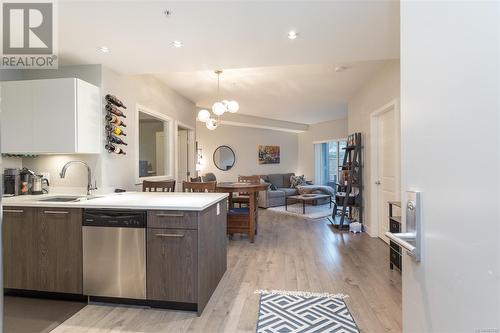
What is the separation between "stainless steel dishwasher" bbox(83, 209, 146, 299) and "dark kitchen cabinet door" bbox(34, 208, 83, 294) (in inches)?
3.2

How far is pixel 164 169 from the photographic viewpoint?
4781 millimetres

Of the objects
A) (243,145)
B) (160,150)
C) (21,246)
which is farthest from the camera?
(243,145)

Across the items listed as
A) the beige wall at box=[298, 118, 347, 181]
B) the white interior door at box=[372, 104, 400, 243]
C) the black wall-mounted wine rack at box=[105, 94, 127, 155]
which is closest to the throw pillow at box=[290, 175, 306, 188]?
the beige wall at box=[298, 118, 347, 181]

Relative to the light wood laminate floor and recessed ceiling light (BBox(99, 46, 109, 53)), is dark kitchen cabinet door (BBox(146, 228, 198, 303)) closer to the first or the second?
the light wood laminate floor

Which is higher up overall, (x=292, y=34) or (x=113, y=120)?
(x=292, y=34)

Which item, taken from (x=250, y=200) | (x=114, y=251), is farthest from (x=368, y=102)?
(x=114, y=251)

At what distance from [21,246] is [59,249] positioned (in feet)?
1.23

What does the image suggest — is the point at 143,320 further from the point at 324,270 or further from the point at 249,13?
the point at 249,13

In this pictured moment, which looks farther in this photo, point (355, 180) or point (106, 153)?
point (355, 180)

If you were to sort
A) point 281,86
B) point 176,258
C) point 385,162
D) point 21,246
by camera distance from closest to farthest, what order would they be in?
point 176,258
point 21,246
point 385,162
point 281,86

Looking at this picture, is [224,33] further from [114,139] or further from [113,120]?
[114,139]

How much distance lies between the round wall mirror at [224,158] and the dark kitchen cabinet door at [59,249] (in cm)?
582

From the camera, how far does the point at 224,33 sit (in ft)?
7.91

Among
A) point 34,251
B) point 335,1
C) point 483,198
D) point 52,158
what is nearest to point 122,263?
point 34,251
